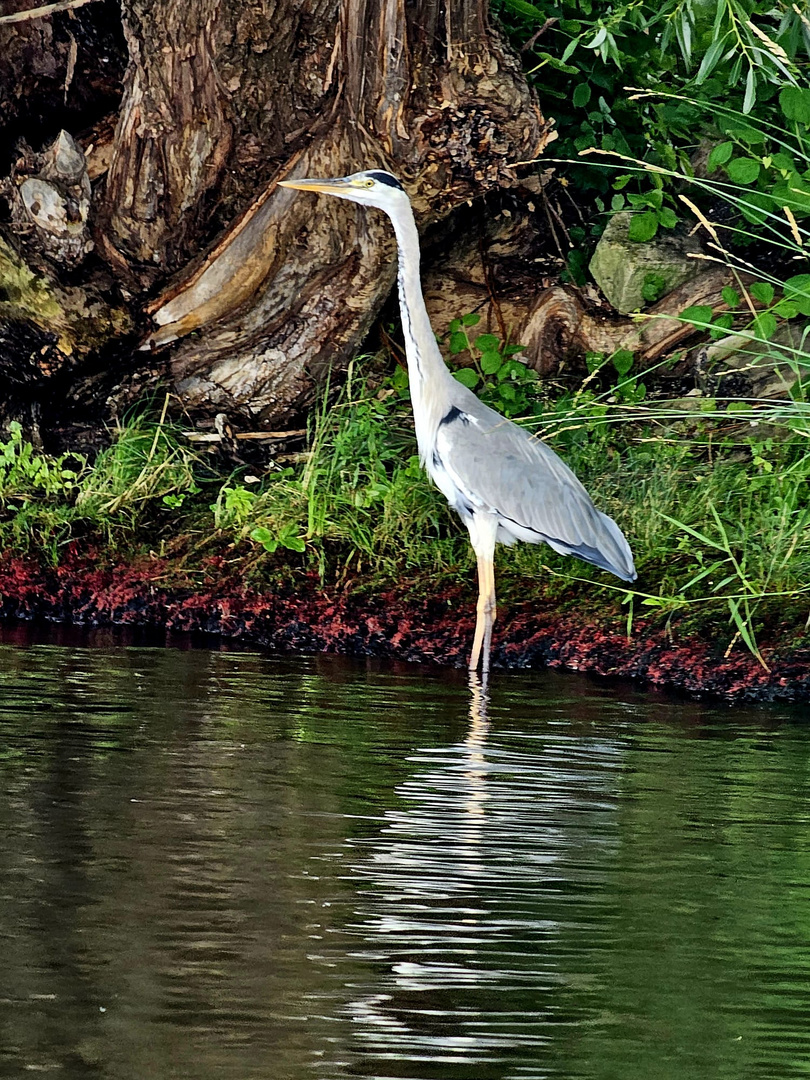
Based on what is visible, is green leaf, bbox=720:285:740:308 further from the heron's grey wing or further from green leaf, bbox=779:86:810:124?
the heron's grey wing

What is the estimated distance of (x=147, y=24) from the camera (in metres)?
8.32

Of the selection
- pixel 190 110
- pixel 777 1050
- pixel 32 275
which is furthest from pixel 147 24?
pixel 777 1050

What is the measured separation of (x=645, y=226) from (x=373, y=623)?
3080mm

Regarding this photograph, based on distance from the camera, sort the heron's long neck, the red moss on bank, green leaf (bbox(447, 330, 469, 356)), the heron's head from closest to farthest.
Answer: the red moss on bank < the heron's head < the heron's long neck < green leaf (bbox(447, 330, 469, 356))

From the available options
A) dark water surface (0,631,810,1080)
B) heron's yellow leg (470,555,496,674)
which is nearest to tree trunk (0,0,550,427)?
heron's yellow leg (470,555,496,674)

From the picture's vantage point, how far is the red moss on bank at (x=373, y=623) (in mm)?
7219

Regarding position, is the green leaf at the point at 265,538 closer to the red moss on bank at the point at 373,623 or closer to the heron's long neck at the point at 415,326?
the red moss on bank at the point at 373,623

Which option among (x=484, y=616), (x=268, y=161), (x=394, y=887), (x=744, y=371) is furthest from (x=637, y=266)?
(x=394, y=887)

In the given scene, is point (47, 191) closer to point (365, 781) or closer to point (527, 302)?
point (527, 302)

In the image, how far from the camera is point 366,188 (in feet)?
26.0

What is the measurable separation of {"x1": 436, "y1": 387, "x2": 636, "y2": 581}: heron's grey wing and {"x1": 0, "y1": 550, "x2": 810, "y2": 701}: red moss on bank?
0.39 metres

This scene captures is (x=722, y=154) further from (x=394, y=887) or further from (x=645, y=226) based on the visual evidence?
(x=394, y=887)

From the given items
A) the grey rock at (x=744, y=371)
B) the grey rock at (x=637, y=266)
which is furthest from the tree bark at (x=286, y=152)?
the grey rock at (x=744, y=371)

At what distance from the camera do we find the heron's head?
7.86 metres
